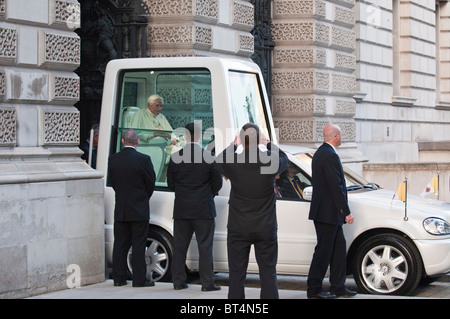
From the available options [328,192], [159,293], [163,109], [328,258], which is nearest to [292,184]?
[328,192]

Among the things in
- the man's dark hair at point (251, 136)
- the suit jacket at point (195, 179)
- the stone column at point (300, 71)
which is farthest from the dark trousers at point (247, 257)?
the stone column at point (300, 71)

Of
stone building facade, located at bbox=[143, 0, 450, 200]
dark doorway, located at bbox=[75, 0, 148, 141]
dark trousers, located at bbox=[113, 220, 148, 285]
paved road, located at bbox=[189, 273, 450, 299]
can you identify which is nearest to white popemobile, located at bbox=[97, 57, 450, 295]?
paved road, located at bbox=[189, 273, 450, 299]

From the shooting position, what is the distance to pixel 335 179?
31.3ft

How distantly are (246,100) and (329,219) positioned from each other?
8.05ft

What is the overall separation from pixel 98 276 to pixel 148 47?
492 cm

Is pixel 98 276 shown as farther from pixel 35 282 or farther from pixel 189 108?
pixel 189 108

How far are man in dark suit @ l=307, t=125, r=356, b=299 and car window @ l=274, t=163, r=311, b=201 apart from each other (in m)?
1.00

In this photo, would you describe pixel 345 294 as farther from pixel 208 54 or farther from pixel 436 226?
pixel 208 54

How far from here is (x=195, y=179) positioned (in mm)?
9836

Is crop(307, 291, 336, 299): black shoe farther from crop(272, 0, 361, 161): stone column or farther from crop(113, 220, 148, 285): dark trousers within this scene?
crop(272, 0, 361, 161): stone column

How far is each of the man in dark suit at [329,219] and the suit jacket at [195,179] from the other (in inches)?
40.3

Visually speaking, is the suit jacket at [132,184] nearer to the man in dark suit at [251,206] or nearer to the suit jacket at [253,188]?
the man in dark suit at [251,206]
